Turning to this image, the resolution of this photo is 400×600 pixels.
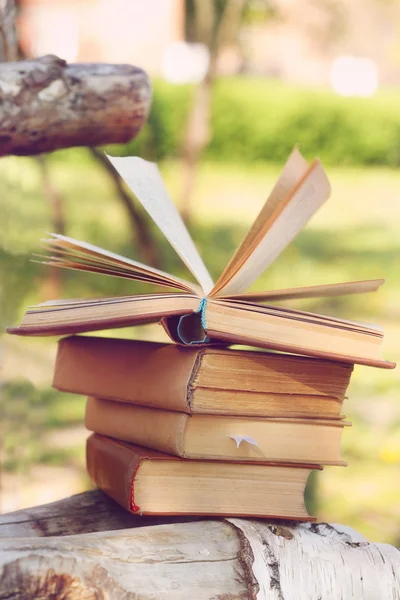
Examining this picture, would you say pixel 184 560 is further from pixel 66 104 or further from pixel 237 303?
pixel 66 104

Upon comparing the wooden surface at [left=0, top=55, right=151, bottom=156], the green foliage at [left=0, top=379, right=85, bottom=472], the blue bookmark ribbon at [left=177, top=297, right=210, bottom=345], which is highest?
the wooden surface at [left=0, top=55, right=151, bottom=156]

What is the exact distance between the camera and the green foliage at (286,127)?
36.3ft

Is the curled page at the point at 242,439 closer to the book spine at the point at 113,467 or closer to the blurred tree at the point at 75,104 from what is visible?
the book spine at the point at 113,467

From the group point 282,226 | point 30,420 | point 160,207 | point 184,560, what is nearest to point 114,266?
point 160,207

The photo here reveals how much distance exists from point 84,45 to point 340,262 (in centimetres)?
932

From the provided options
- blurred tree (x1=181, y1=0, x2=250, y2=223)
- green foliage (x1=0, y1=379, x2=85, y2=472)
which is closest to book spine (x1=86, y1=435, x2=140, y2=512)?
green foliage (x1=0, y1=379, x2=85, y2=472)

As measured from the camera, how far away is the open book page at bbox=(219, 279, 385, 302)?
1004 mm

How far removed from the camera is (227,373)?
0.98 m

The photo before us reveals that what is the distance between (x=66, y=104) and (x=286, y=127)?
10207 mm

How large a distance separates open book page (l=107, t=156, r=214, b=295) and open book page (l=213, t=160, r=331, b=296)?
48 millimetres

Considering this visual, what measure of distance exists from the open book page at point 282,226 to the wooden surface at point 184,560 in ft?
0.98

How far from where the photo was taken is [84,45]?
1466cm

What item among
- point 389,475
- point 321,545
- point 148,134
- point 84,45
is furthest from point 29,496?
point 84,45

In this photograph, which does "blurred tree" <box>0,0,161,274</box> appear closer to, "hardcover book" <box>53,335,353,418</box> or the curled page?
"hardcover book" <box>53,335,353,418</box>
